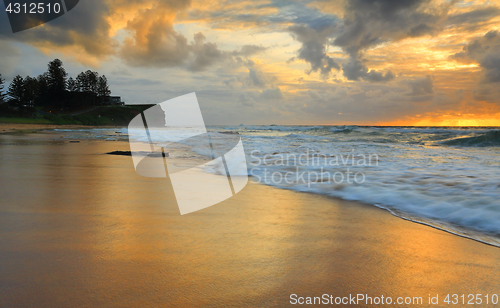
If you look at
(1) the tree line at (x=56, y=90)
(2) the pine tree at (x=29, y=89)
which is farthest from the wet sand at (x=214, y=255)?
(2) the pine tree at (x=29, y=89)

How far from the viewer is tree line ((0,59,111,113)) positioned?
193 feet

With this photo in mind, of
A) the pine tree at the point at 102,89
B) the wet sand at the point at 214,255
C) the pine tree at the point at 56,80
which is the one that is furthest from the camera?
the pine tree at the point at 102,89

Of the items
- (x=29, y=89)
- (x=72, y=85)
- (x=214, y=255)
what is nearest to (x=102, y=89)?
(x=72, y=85)

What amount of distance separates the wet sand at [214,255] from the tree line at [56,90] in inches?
2318

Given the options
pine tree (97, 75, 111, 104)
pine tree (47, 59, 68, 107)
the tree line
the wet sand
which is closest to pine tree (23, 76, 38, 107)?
the tree line

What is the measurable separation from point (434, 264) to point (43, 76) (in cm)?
9415

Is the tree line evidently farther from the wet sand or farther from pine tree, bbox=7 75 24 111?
the wet sand

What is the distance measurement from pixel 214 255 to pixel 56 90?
87319mm

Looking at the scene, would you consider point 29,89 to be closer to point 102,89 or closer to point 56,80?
point 56,80

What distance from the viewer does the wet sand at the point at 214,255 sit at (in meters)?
1.28

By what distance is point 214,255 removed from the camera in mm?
1684

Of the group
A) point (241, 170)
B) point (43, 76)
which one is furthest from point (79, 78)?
point (241, 170)

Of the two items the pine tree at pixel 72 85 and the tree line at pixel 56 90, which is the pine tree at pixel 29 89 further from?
the pine tree at pixel 72 85

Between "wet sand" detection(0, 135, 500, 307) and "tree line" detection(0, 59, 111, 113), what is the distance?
5887cm
